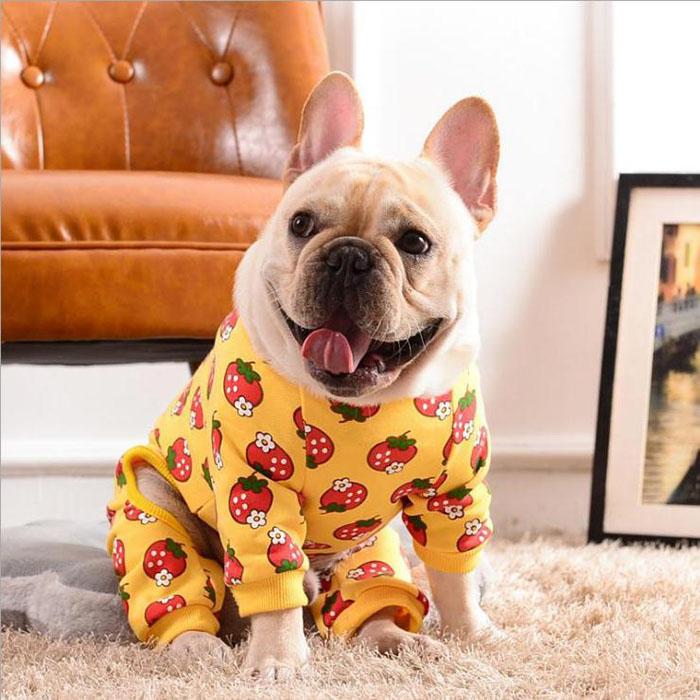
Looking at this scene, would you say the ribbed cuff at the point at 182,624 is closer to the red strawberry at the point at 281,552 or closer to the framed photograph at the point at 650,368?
the red strawberry at the point at 281,552

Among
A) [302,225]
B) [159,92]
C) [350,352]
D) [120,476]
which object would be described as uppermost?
[159,92]

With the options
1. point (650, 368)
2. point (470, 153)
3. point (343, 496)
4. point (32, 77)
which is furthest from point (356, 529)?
point (32, 77)

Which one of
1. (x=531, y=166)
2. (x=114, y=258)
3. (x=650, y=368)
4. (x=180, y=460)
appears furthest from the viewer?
(x=531, y=166)

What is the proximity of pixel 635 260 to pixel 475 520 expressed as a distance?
0.92 m

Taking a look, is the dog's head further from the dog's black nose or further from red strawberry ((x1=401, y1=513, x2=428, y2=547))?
red strawberry ((x1=401, y1=513, x2=428, y2=547))

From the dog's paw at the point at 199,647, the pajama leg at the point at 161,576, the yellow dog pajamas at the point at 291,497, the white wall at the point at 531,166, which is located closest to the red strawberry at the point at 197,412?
the yellow dog pajamas at the point at 291,497

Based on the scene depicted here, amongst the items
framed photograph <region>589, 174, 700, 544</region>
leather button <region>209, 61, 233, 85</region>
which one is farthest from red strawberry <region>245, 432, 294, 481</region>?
leather button <region>209, 61, 233, 85</region>

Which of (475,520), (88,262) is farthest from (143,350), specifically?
(475,520)

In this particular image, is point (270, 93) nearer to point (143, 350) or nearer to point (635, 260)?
point (143, 350)

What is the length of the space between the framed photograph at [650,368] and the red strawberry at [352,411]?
2.95 ft

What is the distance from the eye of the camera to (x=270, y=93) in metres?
1.89

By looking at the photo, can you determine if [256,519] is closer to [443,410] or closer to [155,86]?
[443,410]

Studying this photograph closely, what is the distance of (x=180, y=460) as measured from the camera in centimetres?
114

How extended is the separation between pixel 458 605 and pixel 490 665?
0.13 meters
